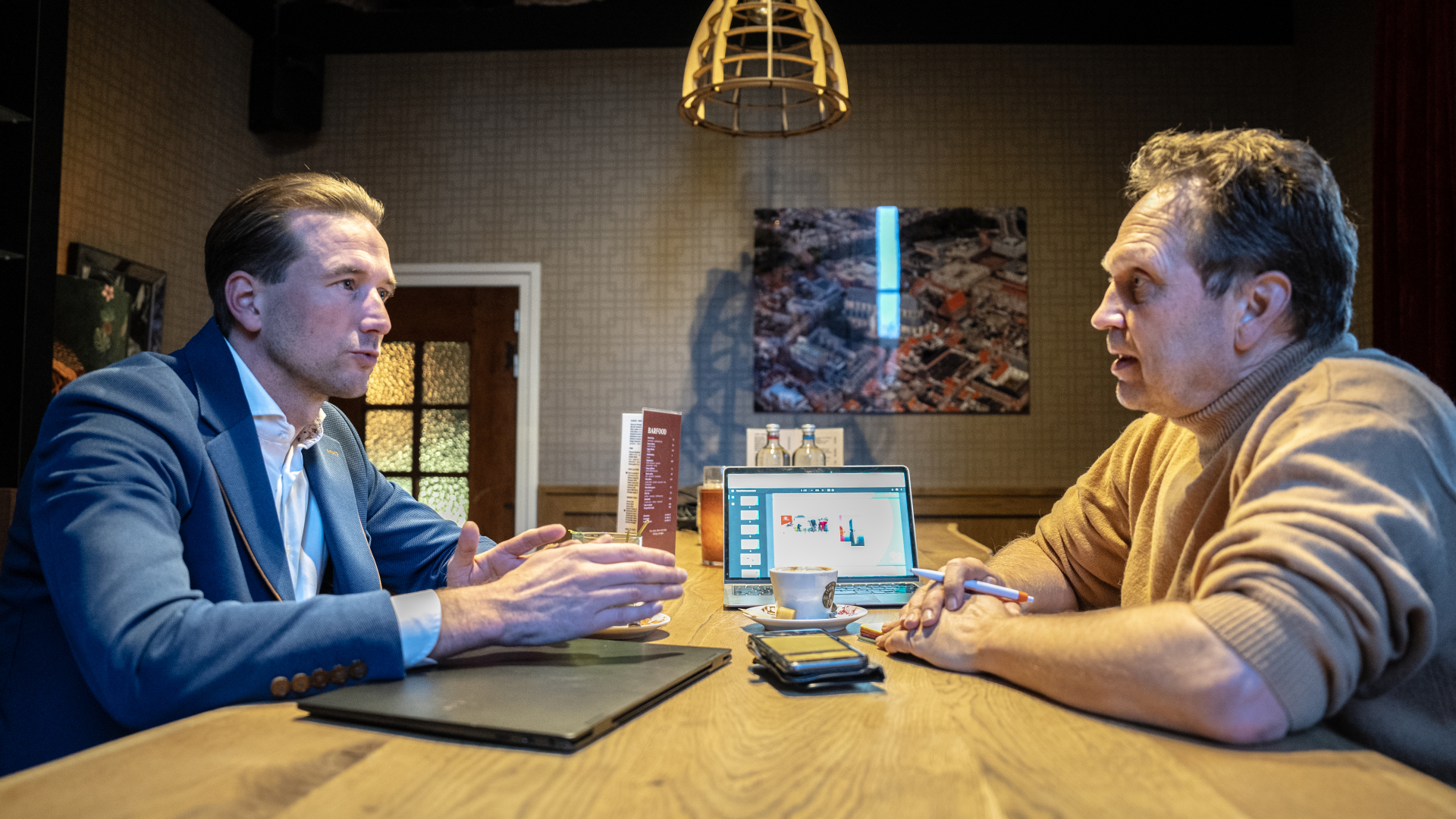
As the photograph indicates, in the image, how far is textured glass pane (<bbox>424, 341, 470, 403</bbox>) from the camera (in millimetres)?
4387

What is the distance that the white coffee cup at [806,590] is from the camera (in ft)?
4.28

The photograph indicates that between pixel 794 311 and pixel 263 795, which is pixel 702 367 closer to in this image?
pixel 794 311

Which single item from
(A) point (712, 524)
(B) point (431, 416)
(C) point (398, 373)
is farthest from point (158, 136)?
(A) point (712, 524)

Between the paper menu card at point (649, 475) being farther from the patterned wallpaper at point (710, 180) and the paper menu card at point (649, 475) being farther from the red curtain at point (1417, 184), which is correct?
the red curtain at point (1417, 184)

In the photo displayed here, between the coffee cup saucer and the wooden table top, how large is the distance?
15.0 inches

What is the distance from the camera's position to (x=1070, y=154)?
4.28m

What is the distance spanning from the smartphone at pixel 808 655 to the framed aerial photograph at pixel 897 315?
3202 millimetres

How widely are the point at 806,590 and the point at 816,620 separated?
0.05m

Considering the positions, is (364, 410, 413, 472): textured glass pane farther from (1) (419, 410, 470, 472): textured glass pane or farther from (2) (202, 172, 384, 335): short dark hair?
(2) (202, 172, 384, 335): short dark hair

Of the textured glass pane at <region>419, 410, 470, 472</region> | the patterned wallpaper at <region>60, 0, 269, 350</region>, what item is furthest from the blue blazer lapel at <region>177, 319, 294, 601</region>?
the textured glass pane at <region>419, 410, 470, 472</region>

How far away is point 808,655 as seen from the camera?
1005 millimetres

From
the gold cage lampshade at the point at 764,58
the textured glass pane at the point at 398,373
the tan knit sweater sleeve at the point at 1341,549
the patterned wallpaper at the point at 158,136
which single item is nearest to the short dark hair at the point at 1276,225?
the tan knit sweater sleeve at the point at 1341,549

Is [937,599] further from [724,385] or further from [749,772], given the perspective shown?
[724,385]

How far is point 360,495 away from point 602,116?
129 inches
